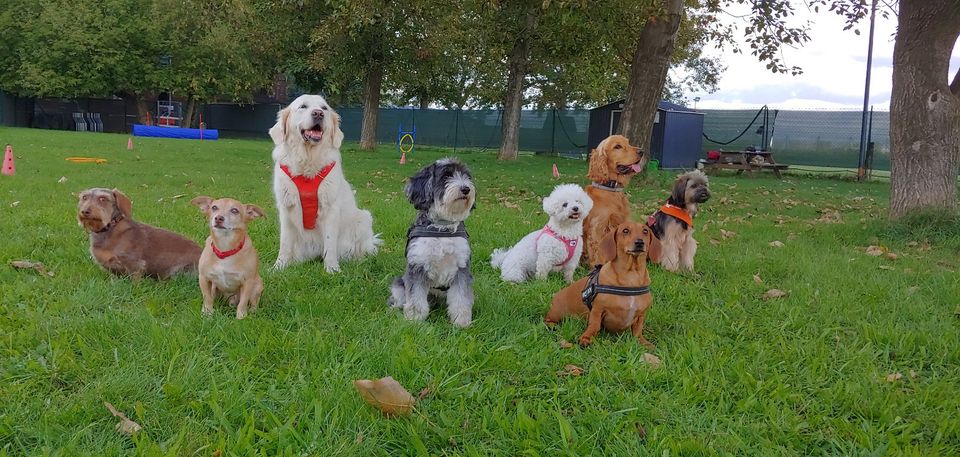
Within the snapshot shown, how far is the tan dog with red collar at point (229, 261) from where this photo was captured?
13.1 feet

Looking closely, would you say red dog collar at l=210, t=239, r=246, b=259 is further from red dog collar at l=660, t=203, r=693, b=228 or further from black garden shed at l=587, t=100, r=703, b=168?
black garden shed at l=587, t=100, r=703, b=168

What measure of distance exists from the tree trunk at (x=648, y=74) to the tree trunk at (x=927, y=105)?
5350 mm

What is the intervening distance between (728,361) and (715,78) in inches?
2217

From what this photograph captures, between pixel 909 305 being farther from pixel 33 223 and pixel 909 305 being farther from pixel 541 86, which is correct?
pixel 541 86

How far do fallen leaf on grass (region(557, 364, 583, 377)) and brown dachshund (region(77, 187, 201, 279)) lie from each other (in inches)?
120

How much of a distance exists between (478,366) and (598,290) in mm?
1002

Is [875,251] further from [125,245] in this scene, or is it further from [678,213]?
[125,245]

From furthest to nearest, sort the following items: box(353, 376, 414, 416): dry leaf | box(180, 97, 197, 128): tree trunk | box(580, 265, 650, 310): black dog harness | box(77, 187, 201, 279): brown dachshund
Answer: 1. box(180, 97, 197, 128): tree trunk
2. box(77, 187, 201, 279): brown dachshund
3. box(580, 265, 650, 310): black dog harness
4. box(353, 376, 414, 416): dry leaf

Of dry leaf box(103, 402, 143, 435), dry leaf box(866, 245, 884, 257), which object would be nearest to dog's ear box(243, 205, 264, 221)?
dry leaf box(103, 402, 143, 435)

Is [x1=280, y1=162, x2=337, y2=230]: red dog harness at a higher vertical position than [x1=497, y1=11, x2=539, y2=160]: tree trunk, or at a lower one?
lower

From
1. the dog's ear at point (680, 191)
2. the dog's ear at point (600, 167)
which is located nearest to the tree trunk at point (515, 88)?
the dog's ear at point (600, 167)

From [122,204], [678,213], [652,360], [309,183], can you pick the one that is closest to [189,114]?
[309,183]

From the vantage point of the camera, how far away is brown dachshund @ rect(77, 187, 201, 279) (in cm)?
462

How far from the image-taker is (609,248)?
400 centimetres
